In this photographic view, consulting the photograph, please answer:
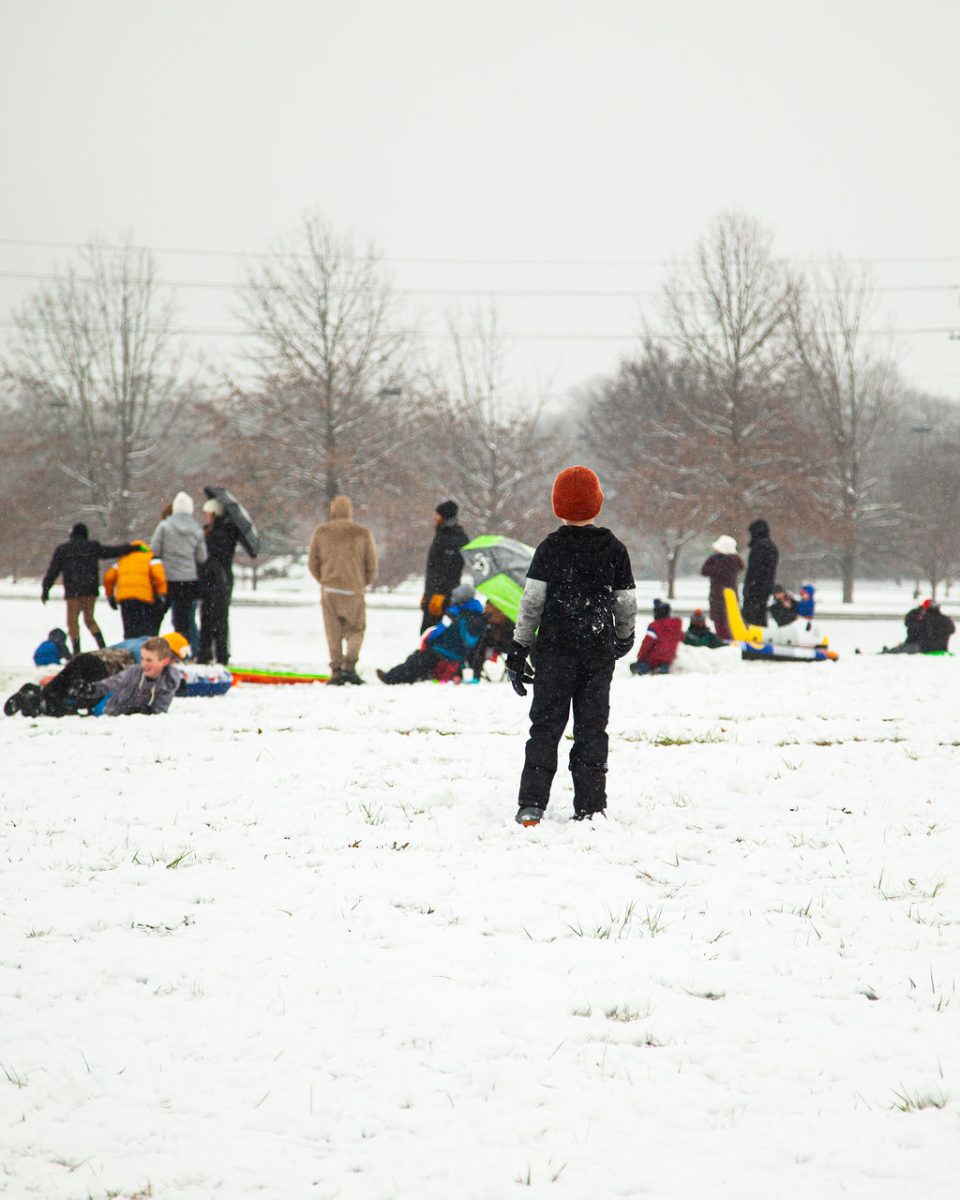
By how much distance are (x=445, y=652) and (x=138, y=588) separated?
150 inches

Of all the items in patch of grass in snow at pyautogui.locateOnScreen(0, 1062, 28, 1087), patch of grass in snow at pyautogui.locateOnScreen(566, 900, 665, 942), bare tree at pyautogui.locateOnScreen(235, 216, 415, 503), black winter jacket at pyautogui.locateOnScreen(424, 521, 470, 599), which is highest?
bare tree at pyautogui.locateOnScreen(235, 216, 415, 503)

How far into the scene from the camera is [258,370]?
27391 mm

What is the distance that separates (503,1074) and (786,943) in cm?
137

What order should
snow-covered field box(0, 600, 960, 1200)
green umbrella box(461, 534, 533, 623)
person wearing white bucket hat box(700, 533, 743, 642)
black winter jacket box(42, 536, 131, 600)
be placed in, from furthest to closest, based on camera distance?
person wearing white bucket hat box(700, 533, 743, 642) < black winter jacket box(42, 536, 131, 600) < green umbrella box(461, 534, 533, 623) < snow-covered field box(0, 600, 960, 1200)

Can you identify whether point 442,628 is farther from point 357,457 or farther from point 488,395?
point 488,395

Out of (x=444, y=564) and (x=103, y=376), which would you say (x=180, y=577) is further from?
(x=103, y=376)

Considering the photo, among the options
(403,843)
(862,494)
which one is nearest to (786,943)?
(403,843)

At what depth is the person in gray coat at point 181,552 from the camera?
12461 millimetres

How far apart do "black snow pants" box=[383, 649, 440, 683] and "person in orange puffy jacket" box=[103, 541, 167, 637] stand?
10.2 ft

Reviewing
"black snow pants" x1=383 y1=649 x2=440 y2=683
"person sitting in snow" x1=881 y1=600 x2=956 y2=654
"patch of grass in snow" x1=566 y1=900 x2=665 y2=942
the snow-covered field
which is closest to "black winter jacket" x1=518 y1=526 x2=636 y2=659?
the snow-covered field

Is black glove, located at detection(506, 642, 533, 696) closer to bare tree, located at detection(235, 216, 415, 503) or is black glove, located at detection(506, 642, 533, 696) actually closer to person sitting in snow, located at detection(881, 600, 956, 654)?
person sitting in snow, located at detection(881, 600, 956, 654)

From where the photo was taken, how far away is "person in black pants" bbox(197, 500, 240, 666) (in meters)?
12.8

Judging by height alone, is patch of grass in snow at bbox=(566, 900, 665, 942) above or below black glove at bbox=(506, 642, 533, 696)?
below

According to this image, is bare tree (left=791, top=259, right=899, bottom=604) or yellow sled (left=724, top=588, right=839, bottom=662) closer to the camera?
yellow sled (left=724, top=588, right=839, bottom=662)
